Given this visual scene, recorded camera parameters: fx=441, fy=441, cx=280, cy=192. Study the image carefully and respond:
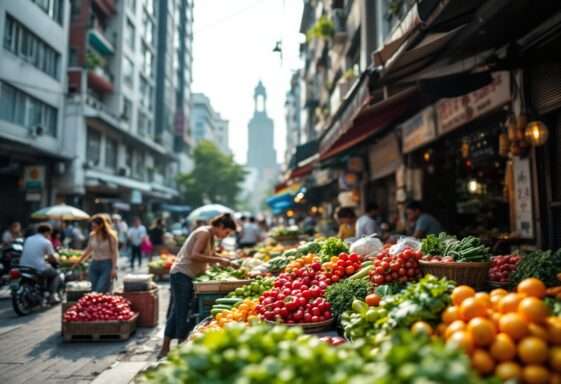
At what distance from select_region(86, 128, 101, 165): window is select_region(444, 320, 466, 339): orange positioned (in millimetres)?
28060

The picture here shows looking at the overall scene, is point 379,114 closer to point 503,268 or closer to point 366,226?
point 366,226

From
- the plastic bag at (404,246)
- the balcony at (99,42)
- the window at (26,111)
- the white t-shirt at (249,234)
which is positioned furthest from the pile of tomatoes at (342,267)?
the balcony at (99,42)

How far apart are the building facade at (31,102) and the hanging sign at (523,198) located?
706 inches

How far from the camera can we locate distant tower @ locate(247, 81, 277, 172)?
18512 centimetres

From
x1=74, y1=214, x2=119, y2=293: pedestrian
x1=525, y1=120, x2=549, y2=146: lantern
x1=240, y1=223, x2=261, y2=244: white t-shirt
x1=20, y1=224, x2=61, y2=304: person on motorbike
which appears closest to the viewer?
x1=525, y1=120, x2=549, y2=146: lantern

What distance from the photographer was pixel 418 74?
5.91 metres

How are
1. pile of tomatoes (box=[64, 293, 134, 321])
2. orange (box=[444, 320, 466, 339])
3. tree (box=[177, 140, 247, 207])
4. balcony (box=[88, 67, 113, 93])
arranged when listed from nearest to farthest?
orange (box=[444, 320, 466, 339]) < pile of tomatoes (box=[64, 293, 134, 321]) < balcony (box=[88, 67, 113, 93]) < tree (box=[177, 140, 247, 207])

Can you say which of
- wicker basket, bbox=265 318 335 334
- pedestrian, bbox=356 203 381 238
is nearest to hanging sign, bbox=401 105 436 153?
pedestrian, bbox=356 203 381 238

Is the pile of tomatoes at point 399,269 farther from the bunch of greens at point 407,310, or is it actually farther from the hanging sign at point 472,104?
the hanging sign at point 472,104

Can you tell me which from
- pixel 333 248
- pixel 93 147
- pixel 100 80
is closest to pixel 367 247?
pixel 333 248

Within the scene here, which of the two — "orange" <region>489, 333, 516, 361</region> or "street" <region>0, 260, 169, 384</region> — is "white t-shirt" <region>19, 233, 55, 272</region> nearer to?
"street" <region>0, 260, 169, 384</region>

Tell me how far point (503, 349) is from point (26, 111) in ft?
76.3

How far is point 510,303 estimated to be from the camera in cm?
228

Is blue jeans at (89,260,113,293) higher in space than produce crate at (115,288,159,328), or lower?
higher
